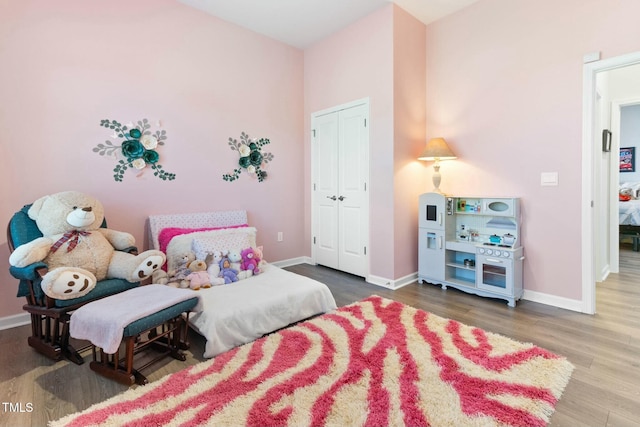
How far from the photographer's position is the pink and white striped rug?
1419 millimetres

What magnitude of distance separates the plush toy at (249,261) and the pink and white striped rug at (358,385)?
2.43 feet

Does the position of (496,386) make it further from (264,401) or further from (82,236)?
(82,236)

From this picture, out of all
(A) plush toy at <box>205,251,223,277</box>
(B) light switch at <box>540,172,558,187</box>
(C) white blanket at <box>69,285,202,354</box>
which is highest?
(B) light switch at <box>540,172,558,187</box>

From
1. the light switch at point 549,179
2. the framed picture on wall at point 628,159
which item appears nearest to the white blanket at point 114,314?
the light switch at point 549,179

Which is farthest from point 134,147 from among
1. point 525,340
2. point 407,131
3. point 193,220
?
point 525,340

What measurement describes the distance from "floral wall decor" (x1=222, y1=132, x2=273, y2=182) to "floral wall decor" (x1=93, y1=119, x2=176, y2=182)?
0.76 metres

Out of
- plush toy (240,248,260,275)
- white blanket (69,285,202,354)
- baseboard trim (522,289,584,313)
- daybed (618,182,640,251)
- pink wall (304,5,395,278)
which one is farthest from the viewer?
daybed (618,182,640,251)

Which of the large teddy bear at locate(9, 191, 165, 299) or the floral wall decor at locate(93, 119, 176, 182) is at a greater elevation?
the floral wall decor at locate(93, 119, 176, 182)

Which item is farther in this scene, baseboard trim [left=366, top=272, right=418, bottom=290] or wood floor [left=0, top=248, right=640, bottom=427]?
baseboard trim [left=366, top=272, right=418, bottom=290]

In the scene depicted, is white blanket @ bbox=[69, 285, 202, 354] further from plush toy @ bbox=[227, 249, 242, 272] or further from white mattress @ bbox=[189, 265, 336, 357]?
plush toy @ bbox=[227, 249, 242, 272]

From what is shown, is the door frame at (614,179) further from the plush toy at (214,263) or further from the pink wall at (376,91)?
the plush toy at (214,263)

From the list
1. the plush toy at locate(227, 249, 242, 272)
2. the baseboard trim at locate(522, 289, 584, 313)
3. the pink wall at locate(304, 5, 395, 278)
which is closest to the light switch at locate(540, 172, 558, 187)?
the baseboard trim at locate(522, 289, 584, 313)

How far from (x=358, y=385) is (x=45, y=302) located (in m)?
1.97

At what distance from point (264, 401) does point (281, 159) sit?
312 cm
